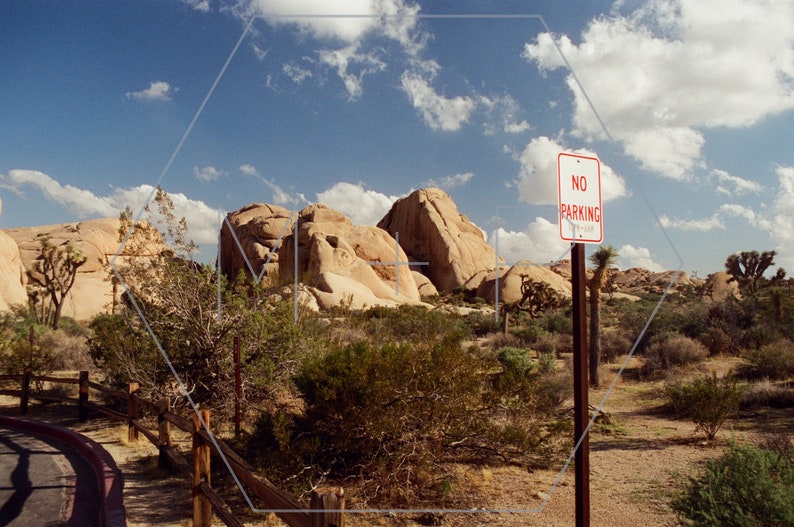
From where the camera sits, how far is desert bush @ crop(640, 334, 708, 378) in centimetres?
1703

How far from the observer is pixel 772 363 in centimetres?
1490

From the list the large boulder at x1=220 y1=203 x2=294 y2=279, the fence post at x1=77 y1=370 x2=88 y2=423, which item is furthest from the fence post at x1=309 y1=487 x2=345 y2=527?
the large boulder at x1=220 y1=203 x2=294 y2=279

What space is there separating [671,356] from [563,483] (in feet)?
37.6

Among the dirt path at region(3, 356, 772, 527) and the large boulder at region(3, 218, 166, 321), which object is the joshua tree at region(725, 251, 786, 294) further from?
the large boulder at region(3, 218, 166, 321)

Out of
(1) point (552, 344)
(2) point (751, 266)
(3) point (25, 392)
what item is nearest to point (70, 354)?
(3) point (25, 392)

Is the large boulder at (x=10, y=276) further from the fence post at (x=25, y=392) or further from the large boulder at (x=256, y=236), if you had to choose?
the fence post at (x=25, y=392)

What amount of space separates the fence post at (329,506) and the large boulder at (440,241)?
51.4 metres

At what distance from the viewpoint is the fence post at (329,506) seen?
9.38 feet

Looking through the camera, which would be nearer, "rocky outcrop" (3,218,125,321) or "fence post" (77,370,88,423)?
"fence post" (77,370,88,423)

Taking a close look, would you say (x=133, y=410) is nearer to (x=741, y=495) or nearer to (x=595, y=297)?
(x=741, y=495)

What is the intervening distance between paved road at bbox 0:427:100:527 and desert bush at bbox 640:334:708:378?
1561cm

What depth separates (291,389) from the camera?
11164 mm

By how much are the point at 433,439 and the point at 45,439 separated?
8336 mm

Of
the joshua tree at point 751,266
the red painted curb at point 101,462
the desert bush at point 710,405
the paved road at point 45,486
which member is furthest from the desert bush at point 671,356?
the joshua tree at point 751,266
